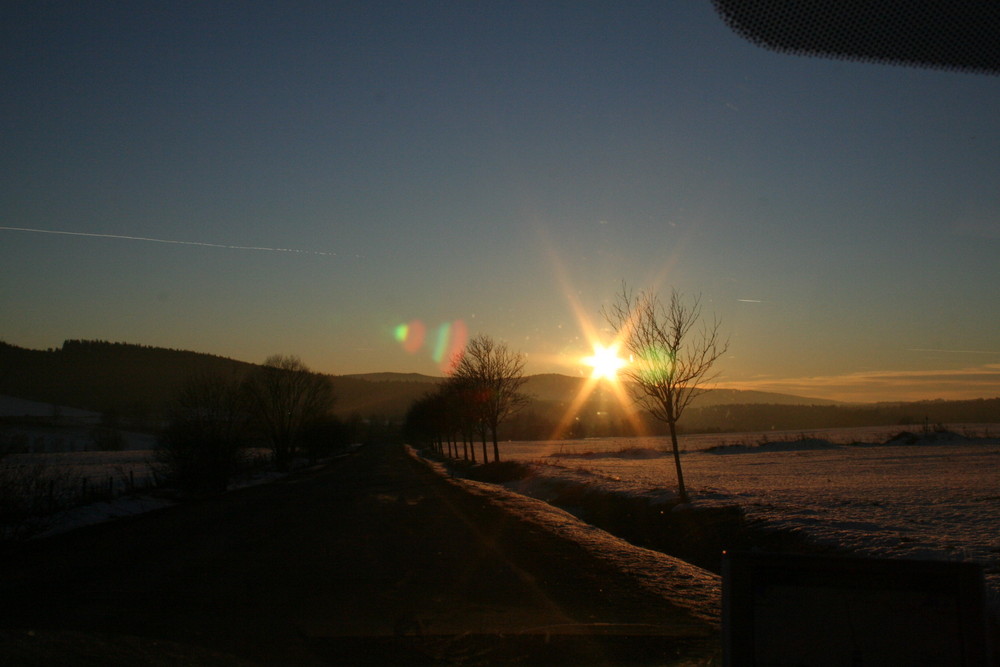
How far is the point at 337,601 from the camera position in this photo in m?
8.37

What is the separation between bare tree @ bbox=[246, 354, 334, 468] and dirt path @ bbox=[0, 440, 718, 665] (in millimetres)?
51235

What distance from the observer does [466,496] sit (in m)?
23.8

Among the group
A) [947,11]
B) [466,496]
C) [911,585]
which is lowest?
[466,496]

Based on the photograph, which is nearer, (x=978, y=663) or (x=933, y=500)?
(x=978, y=663)

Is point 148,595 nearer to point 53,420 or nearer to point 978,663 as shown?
point 978,663

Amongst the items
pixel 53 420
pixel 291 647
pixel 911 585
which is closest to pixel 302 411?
pixel 53 420

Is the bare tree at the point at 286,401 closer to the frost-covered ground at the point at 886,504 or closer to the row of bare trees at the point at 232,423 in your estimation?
the row of bare trees at the point at 232,423

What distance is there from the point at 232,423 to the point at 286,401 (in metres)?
34.5

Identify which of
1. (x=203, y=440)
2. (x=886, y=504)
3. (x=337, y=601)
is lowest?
(x=886, y=504)

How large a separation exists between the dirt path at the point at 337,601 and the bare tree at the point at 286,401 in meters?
51.2

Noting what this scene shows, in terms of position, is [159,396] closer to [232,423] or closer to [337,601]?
[232,423]

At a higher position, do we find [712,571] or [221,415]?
[221,415]

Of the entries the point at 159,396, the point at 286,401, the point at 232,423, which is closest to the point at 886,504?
the point at 232,423

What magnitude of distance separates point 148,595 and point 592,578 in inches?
230
